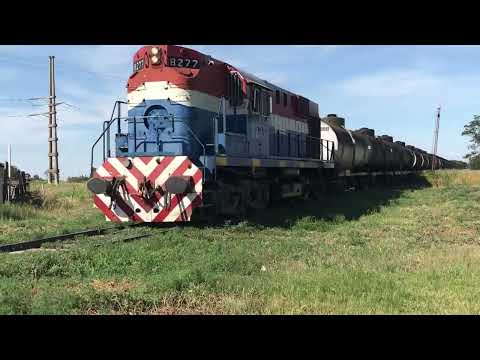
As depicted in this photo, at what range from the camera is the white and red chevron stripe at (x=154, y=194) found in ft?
36.9

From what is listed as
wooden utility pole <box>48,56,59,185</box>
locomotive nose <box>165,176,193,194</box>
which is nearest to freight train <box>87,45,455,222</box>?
locomotive nose <box>165,176,193,194</box>

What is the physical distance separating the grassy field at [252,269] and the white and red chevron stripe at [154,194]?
411 mm

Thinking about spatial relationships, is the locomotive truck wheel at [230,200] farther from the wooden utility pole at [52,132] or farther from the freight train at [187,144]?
the wooden utility pole at [52,132]

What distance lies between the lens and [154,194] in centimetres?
1154

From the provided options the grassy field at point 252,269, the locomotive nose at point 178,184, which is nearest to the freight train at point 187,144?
the locomotive nose at point 178,184

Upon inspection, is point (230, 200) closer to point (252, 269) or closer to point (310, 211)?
point (310, 211)

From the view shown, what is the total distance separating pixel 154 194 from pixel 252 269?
186 inches

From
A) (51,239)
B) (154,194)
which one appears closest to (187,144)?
(154,194)

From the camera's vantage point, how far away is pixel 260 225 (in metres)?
12.4

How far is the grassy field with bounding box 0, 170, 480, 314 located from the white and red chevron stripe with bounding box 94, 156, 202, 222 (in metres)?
0.41

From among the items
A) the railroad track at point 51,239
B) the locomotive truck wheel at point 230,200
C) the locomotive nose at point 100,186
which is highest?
the locomotive nose at point 100,186

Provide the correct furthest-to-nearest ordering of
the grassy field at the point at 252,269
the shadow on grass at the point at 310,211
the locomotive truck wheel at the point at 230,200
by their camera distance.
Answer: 1. the shadow on grass at the point at 310,211
2. the locomotive truck wheel at the point at 230,200
3. the grassy field at the point at 252,269
